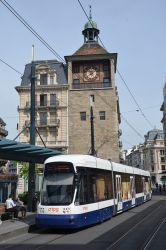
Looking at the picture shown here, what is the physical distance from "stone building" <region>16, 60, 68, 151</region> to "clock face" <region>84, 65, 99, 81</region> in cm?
335

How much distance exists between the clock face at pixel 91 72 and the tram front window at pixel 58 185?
140ft

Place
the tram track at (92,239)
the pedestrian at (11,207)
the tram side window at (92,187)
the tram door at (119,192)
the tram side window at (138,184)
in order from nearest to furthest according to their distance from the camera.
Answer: the tram track at (92,239) → the tram side window at (92,187) → the pedestrian at (11,207) → the tram door at (119,192) → the tram side window at (138,184)

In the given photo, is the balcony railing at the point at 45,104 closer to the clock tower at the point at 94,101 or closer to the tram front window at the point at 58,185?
the clock tower at the point at 94,101

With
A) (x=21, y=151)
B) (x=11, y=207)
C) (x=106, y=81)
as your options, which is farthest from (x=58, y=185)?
(x=106, y=81)

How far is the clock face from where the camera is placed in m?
57.1

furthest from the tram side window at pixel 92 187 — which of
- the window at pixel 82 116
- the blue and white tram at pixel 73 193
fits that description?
the window at pixel 82 116

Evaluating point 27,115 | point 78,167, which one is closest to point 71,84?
point 27,115

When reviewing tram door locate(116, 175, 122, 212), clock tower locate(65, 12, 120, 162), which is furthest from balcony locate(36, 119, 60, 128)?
tram door locate(116, 175, 122, 212)

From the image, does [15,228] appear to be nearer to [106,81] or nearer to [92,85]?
[92,85]

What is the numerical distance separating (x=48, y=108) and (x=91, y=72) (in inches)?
347

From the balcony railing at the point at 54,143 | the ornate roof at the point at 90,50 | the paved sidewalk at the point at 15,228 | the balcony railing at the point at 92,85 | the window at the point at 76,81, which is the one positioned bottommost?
the paved sidewalk at the point at 15,228

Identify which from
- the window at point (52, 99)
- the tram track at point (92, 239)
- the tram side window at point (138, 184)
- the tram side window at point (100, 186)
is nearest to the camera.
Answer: the tram track at point (92, 239)

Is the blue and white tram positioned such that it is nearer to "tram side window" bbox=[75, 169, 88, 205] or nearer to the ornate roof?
"tram side window" bbox=[75, 169, 88, 205]

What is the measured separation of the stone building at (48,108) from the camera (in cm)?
5369
